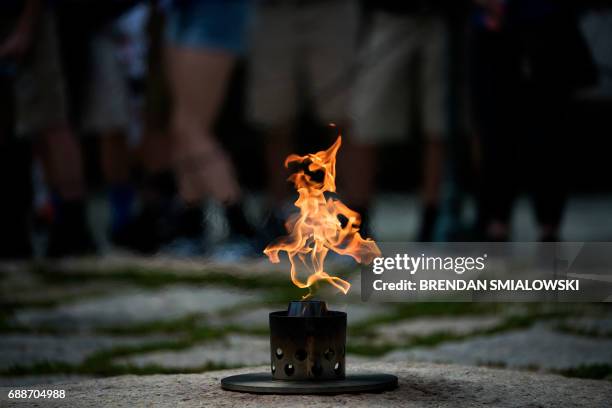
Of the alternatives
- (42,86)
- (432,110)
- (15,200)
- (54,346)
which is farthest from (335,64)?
(54,346)

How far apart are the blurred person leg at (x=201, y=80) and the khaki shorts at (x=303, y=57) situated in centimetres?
28

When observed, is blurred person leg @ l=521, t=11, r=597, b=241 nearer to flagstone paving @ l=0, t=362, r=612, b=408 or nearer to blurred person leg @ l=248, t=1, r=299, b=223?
blurred person leg @ l=248, t=1, r=299, b=223

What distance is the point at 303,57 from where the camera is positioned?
671 cm

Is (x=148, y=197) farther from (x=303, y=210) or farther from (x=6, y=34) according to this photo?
(x=303, y=210)

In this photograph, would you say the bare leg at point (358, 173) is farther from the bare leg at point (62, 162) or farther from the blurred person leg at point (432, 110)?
the bare leg at point (62, 162)

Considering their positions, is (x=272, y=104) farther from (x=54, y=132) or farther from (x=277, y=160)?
(x=54, y=132)

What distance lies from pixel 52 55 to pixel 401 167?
8.94 metres

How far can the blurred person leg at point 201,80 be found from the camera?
6340mm

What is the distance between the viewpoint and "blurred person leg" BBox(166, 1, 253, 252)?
20.8ft

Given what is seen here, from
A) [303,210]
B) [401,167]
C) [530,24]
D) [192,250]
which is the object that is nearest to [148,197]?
[192,250]

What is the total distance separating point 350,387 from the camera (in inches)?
109

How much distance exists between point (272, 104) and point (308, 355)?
4.00m

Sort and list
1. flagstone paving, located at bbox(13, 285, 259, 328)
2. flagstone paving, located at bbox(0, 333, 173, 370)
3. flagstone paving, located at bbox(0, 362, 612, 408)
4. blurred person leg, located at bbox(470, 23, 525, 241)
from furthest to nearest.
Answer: blurred person leg, located at bbox(470, 23, 525, 241), flagstone paving, located at bbox(13, 285, 259, 328), flagstone paving, located at bbox(0, 333, 173, 370), flagstone paving, located at bbox(0, 362, 612, 408)

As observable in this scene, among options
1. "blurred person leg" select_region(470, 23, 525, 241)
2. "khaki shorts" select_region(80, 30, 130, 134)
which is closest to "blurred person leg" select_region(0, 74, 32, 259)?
"khaki shorts" select_region(80, 30, 130, 134)
